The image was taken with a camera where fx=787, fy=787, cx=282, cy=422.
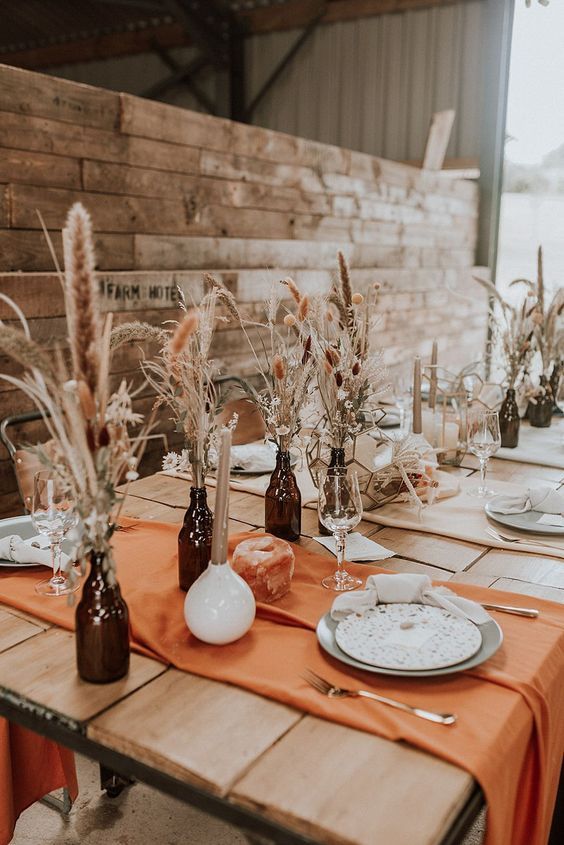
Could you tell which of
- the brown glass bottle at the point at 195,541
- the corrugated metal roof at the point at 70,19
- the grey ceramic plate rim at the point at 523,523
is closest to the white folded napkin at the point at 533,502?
the grey ceramic plate rim at the point at 523,523

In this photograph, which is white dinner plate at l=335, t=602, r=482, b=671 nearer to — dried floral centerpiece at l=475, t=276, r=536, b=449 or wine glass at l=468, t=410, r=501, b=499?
wine glass at l=468, t=410, r=501, b=499

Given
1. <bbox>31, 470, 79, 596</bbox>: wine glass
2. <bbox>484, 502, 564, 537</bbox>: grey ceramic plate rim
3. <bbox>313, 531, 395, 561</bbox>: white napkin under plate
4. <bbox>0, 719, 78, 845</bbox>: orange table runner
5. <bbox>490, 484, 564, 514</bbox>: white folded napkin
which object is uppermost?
<bbox>31, 470, 79, 596</bbox>: wine glass

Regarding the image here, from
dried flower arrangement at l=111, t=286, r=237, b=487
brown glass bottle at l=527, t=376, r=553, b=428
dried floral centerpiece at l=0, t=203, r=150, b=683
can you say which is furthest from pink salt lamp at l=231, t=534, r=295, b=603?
brown glass bottle at l=527, t=376, r=553, b=428

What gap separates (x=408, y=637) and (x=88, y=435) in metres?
0.57

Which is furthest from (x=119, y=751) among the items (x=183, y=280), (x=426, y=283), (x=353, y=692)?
(x=426, y=283)

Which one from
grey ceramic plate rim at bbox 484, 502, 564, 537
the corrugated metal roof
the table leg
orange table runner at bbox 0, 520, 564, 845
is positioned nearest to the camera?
orange table runner at bbox 0, 520, 564, 845

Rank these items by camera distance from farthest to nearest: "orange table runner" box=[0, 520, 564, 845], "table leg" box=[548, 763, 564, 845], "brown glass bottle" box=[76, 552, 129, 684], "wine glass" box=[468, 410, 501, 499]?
"wine glass" box=[468, 410, 501, 499] → "table leg" box=[548, 763, 564, 845] → "brown glass bottle" box=[76, 552, 129, 684] → "orange table runner" box=[0, 520, 564, 845]

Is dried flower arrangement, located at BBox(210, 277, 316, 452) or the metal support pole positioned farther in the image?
the metal support pole

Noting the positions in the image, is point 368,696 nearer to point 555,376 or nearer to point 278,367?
point 278,367

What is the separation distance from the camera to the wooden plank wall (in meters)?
2.90

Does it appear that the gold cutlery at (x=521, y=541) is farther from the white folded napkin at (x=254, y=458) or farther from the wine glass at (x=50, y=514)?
the wine glass at (x=50, y=514)

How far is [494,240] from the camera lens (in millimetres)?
6688

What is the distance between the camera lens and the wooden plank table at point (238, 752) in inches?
33.5

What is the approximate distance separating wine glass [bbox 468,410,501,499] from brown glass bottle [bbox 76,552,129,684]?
1.19 metres
